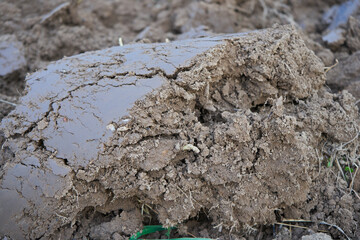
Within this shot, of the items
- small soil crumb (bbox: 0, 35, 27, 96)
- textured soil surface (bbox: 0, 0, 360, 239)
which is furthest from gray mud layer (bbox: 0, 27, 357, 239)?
small soil crumb (bbox: 0, 35, 27, 96)

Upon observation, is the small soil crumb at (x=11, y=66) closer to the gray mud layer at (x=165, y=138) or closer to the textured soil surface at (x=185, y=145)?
the textured soil surface at (x=185, y=145)

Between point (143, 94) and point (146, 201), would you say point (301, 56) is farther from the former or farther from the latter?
point (146, 201)

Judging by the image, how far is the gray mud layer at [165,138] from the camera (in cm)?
188

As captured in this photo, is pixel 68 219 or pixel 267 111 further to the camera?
pixel 267 111

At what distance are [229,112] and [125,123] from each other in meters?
0.73

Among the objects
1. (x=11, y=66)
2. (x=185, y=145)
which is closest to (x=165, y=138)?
(x=185, y=145)

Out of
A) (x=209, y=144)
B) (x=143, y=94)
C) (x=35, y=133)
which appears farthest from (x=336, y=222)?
(x=35, y=133)

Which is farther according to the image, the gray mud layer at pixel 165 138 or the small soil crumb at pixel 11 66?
the small soil crumb at pixel 11 66

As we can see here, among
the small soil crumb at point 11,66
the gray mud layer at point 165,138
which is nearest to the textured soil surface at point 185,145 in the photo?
the gray mud layer at point 165,138

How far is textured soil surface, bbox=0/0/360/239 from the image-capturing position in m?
1.90

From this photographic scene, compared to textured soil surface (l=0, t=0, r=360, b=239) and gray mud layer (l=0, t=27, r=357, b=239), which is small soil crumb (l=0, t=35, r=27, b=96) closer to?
textured soil surface (l=0, t=0, r=360, b=239)

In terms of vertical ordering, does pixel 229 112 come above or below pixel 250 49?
below

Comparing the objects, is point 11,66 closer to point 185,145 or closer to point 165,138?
point 165,138

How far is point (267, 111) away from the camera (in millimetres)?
2287
